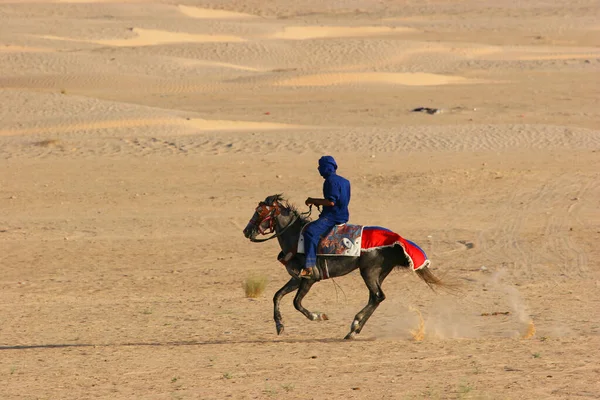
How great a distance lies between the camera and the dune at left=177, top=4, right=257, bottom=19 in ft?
285

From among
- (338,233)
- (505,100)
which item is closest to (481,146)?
(505,100)

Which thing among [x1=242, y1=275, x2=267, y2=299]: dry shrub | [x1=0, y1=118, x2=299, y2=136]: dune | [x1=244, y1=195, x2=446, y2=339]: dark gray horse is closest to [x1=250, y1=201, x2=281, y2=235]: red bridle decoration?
[x1=244, y1=195, x2=446, y2=339]: dark gray horse

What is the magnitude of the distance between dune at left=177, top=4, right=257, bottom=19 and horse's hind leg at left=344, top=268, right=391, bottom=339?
7576 cm

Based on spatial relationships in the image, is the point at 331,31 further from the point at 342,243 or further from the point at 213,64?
the point at 342,243

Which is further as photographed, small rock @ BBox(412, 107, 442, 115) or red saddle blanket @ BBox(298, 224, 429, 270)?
small rock @ BBox(412, 107, 442, 115)

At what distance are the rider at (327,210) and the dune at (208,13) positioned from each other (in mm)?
75817

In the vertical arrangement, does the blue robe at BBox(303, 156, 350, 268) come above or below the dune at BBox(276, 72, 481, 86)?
above

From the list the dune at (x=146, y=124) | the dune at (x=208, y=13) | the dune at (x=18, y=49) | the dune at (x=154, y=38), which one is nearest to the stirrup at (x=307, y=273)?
the dune at (x=146, y=124)

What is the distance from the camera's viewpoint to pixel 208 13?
90.8 metres

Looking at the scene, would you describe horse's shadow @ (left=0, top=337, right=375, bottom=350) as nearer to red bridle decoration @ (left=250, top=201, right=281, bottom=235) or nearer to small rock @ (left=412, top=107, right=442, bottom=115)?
red bridle decoration @ (left=250, top=201, right=281, bottom=235)

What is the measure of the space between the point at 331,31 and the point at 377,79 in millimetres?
29275

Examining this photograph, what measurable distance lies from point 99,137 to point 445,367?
66.1ft

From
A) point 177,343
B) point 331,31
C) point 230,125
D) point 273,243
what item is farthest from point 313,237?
point 331,31

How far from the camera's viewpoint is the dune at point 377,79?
43.8 metres
